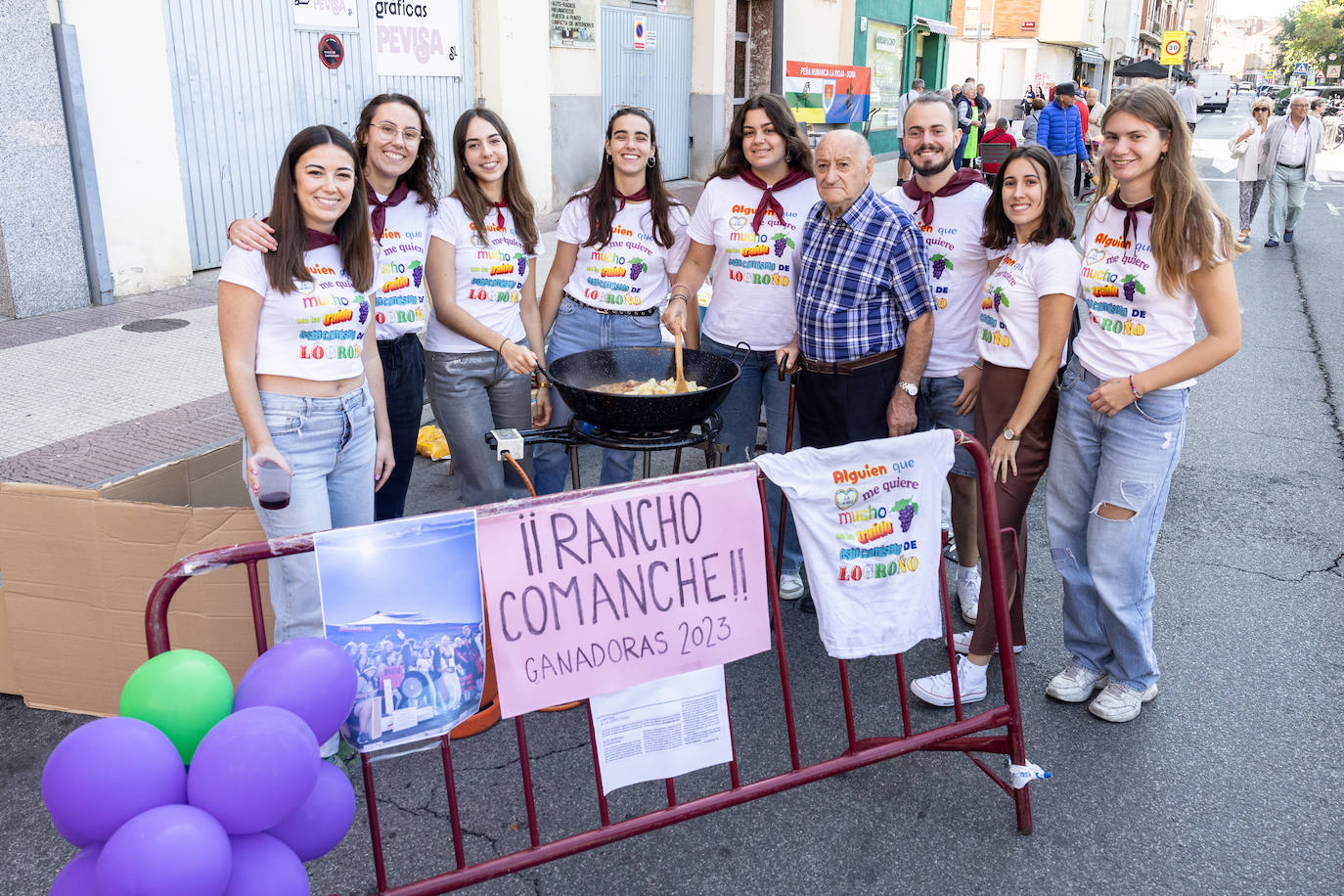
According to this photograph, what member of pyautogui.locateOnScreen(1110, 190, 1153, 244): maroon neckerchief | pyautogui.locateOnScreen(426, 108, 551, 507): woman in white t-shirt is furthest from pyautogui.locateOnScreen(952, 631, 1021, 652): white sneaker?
pyautogui.locateOnScreen(426, 108, 551, 507): woman in white t-shirt

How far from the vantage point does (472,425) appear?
13.7 ft

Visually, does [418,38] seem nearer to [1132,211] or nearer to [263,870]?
[1132,211]

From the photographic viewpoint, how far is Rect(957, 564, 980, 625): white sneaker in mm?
4414

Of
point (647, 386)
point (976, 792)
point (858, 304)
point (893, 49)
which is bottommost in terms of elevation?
point (976, 792)

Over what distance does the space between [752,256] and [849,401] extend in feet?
2.35

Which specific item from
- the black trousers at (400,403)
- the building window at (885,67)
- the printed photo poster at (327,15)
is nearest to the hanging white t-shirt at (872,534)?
the black trousers at (400,403)

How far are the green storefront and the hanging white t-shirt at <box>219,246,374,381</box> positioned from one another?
72.5ft

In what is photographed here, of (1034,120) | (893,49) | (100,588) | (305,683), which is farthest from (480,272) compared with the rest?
(893,49)

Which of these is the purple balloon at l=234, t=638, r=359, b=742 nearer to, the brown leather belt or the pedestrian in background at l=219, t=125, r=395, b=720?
the pedestrian in background at l=219, t=125, r=395, b=720

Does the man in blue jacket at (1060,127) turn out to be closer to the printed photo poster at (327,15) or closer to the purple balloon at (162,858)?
the printed photo poster at (327,15)

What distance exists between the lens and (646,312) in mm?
4438

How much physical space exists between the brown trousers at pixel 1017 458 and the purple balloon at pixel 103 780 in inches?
106

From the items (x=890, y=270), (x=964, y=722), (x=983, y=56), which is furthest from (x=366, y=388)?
(x=983, y=56)

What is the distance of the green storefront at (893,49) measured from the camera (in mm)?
25109
